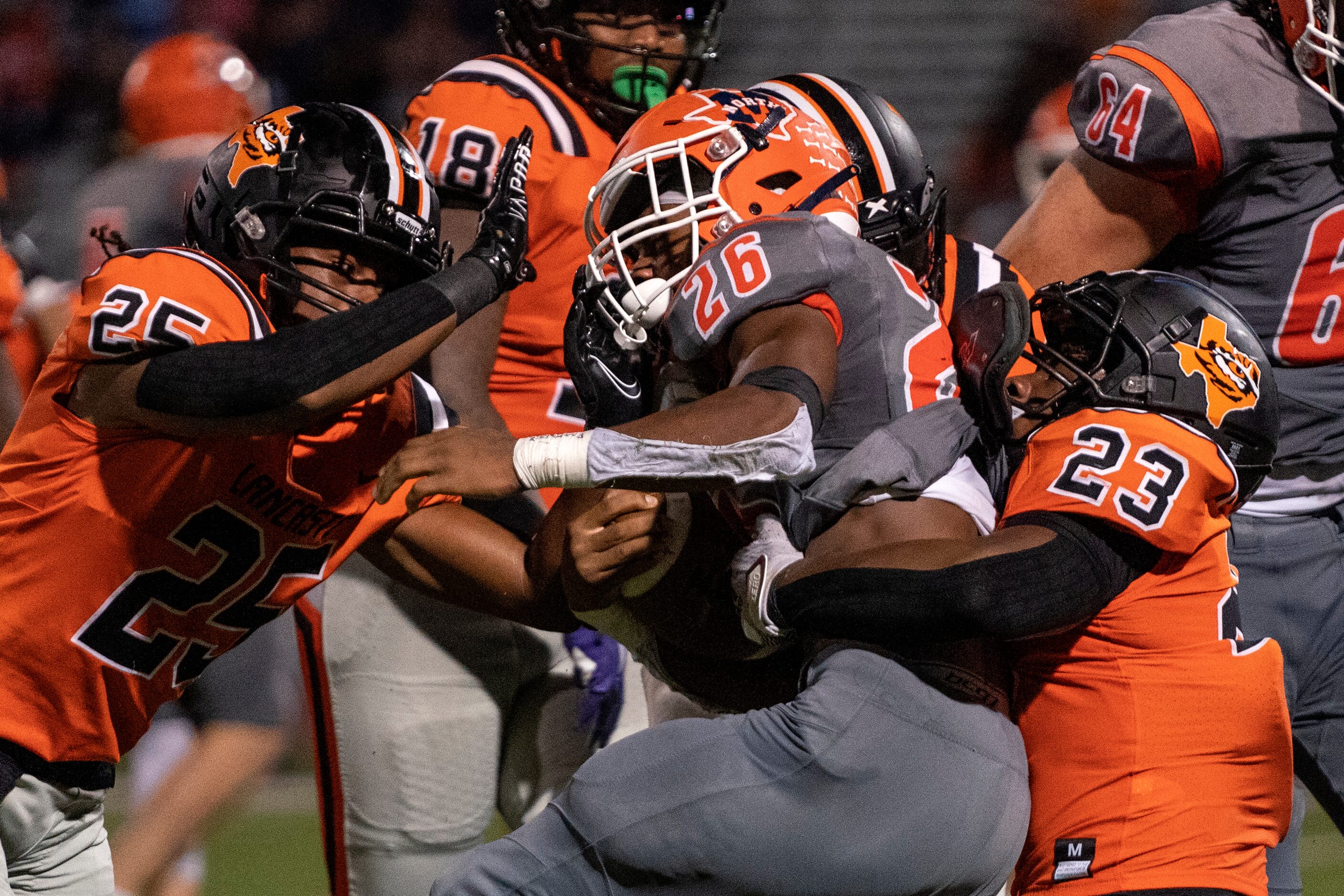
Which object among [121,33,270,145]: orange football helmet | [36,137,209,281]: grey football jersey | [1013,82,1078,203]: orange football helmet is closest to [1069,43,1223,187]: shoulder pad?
[36,137,209,281]: grey football jersey

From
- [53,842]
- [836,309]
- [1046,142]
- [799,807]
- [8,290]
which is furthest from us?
[1046,142]

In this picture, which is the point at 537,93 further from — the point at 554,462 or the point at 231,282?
the point at 554,462

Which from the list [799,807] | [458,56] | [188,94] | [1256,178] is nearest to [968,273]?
[1256,178]

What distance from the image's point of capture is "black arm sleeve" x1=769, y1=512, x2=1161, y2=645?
2.00 m

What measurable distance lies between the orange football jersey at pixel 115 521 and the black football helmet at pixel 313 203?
18 cm

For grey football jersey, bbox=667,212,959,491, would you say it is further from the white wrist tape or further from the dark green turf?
the dark green turf

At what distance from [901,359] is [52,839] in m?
1.49

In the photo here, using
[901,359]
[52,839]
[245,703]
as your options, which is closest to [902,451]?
[901,359]

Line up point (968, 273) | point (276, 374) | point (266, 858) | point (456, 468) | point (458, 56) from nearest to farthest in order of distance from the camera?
1. point (456, 468)
2. point (276, 374)
3. point (968, 273)
4. point (266, 858)
5. point (458, 56)

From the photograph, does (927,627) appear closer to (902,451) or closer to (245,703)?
(902,451)

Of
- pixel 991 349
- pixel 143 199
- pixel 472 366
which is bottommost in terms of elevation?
pixel 143 199

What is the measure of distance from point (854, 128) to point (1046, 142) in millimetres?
3895

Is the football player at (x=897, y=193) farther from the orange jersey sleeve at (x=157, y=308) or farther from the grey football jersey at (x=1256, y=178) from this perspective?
the orange jersey sleeve at (x=157, y=308)

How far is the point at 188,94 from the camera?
18.5 ft
